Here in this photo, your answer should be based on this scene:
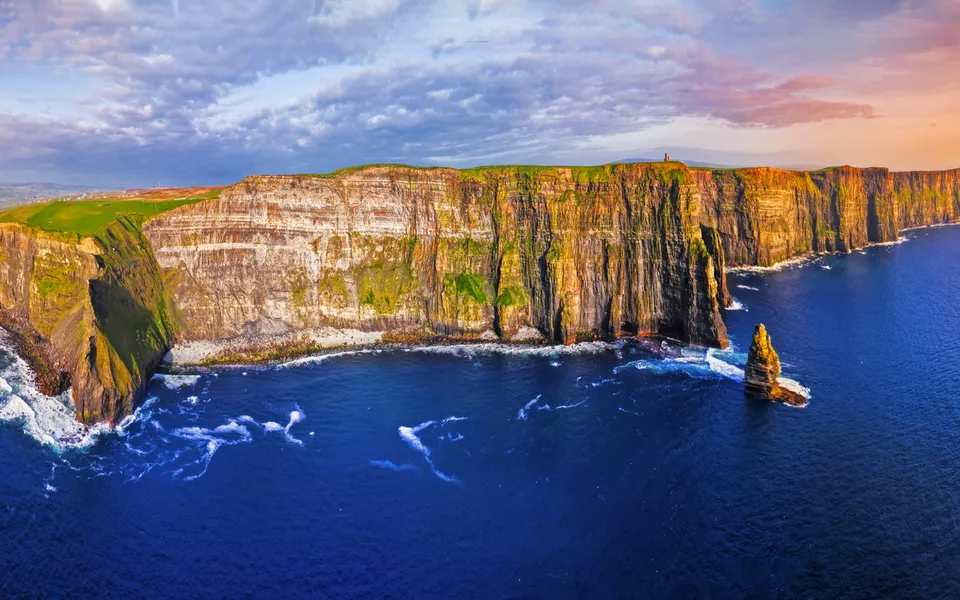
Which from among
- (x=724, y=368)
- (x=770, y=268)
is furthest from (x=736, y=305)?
(x=770, y=268)

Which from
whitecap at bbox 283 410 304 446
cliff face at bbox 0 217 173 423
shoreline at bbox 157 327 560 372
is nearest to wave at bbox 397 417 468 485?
whitecap at bbox 283 410 304 446

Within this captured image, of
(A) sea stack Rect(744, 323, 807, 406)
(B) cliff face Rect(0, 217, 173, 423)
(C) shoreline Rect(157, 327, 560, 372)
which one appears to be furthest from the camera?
(C) shoreline Rect(157, 327, 560, 372)

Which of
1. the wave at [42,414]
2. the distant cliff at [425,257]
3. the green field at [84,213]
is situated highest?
the green field at [84,213]

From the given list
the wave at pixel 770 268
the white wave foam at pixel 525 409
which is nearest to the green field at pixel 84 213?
the white wave foam at pixel 525 409

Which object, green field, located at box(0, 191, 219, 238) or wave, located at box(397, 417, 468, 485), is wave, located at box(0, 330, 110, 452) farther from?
wave, located at box(397, 417, 468, 485)

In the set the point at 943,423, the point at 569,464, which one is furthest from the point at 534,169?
the point at 943,423

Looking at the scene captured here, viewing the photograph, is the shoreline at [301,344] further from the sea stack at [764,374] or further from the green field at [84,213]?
the sea stack at [764,374]
